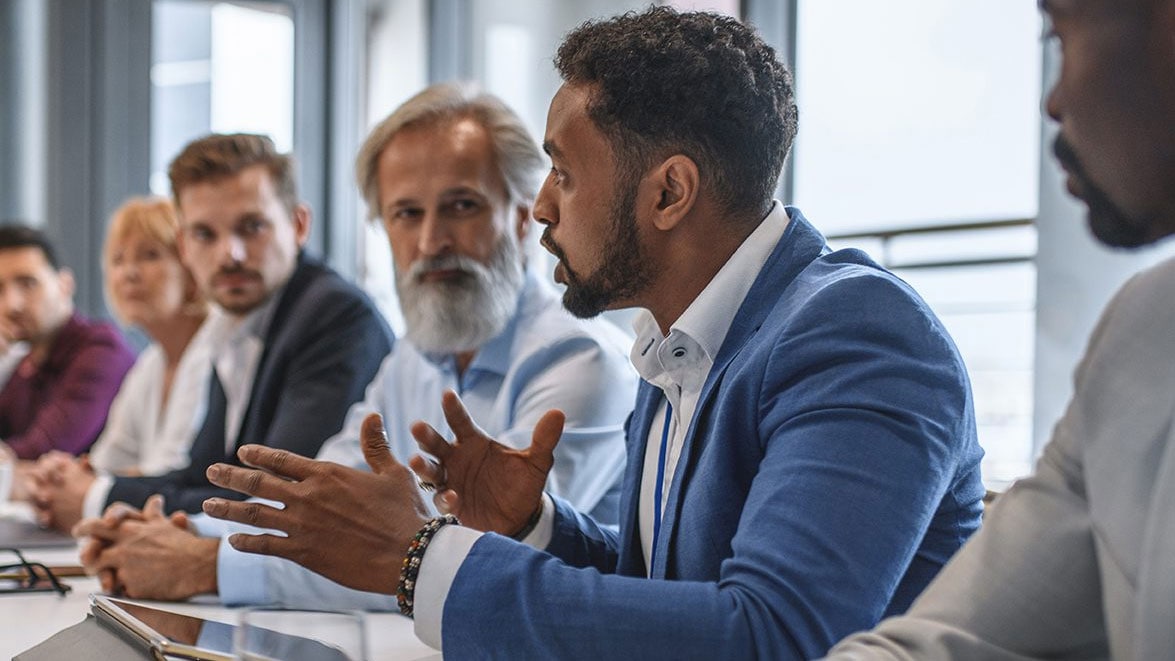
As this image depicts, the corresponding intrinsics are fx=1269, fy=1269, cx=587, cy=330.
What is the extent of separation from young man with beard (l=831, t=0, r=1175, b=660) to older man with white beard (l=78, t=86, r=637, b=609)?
1.24 metres

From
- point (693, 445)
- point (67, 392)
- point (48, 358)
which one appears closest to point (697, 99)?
point (693, 445)

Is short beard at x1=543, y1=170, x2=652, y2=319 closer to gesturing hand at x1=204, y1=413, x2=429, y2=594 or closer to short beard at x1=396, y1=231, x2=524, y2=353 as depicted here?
gesturing hand at x1=204, y1=413, x2=429, y2=594

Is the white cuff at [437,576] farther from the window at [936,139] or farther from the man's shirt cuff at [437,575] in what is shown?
the window at [936,139]

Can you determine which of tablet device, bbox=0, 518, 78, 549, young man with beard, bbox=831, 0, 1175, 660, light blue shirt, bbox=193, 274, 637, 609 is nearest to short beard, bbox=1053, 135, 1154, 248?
young man with beard, bbox=831, 0, 1175, 660

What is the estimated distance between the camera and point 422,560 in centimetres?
126

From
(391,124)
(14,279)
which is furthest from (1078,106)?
(14,279)

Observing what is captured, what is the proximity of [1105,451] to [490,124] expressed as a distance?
184cm

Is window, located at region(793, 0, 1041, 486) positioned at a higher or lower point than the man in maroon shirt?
higher

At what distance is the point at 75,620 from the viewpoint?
1.59 meters

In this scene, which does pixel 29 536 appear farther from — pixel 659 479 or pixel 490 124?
pixel 659 479

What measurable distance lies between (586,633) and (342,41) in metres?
5.21

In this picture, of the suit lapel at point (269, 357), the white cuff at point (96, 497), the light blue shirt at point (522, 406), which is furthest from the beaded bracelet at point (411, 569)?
the suit lapel at point (269, 357)

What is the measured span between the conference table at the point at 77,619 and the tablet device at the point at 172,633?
0.43 ft

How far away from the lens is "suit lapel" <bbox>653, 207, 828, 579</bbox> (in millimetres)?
1384
